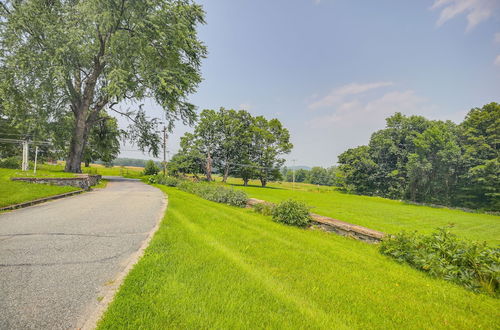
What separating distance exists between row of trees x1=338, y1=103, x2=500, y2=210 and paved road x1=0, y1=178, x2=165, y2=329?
136 ft

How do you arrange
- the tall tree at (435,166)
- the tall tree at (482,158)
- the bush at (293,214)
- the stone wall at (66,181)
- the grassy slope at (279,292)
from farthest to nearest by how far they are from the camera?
the tall tree at (435,166), the tall tree at (482,158), the stone wall at (66,181), the bush at (293,214), the grassy slope at (279,292)

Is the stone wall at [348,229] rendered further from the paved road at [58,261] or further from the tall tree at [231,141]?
the tall tree at [231,141]

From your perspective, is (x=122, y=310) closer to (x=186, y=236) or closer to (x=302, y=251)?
(x=186, y=236)

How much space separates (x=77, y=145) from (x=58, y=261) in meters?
21.0

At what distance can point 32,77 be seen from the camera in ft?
56.7

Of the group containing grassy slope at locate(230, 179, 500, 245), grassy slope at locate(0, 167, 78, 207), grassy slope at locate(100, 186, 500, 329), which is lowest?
grassy slope at locate(230, 179, 500, 245)

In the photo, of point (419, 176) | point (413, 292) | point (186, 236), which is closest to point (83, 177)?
point (186, 236)

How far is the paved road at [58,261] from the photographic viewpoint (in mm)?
2355

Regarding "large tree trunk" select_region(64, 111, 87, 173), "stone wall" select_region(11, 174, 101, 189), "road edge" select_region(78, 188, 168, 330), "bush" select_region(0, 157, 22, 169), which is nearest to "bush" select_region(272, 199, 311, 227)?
"road edge" select_region(78, 188, 168, 330)

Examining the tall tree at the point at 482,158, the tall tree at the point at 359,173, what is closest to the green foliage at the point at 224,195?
the tall tree at the point at 482,158

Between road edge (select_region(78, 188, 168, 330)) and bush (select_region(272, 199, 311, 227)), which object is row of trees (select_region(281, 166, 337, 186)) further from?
road edge (select_region(78, 188, 168, 330))

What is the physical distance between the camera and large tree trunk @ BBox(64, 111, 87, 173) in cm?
1984

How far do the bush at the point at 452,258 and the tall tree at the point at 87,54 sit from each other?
59.4ft

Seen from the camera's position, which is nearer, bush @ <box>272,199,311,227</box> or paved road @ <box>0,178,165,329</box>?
paved road @ <box>0,178,165,329</box>
